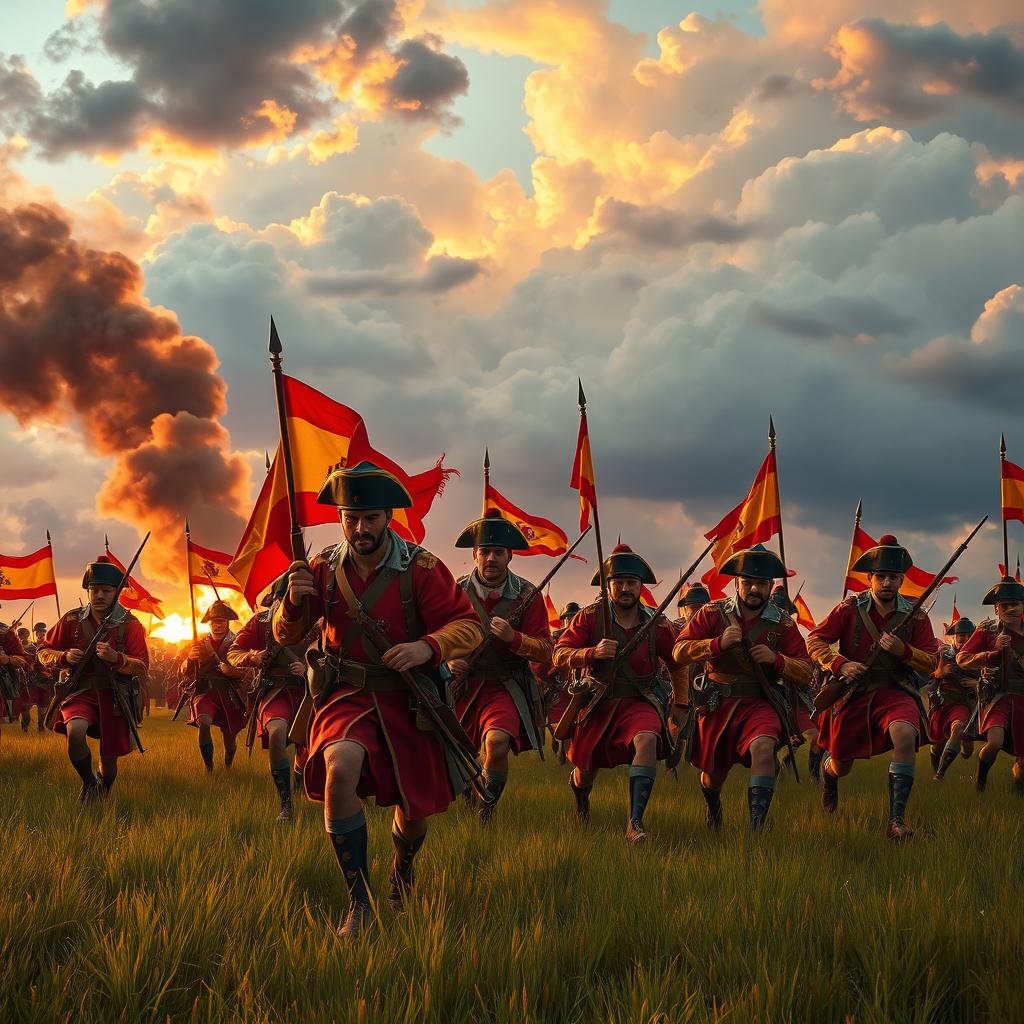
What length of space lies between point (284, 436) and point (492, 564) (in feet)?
11.3

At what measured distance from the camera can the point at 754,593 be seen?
8.71 meters

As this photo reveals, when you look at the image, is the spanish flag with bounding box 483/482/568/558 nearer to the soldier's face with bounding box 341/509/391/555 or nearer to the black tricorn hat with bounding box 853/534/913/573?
the black tricorn hat with bounding box 853/534/913/573

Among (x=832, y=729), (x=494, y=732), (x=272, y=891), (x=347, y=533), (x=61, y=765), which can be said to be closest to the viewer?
(x=272, y=891)

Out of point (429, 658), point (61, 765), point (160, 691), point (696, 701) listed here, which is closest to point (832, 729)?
point (696, 701)

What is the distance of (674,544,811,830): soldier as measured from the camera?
8375mm

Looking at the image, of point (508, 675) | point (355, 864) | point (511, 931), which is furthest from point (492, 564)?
point (511, 931)

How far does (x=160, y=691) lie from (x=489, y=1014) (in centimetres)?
4840

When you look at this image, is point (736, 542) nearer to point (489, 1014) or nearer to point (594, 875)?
point (594, 875)

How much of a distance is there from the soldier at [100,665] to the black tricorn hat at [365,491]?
198 inches

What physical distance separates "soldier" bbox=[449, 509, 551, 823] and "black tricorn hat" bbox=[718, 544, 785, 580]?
171 centimetres

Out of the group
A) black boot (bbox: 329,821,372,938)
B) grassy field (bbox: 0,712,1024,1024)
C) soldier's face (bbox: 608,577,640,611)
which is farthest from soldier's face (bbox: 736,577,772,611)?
black boot (bbox: 329,821,372,938)

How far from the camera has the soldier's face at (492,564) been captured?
922cm

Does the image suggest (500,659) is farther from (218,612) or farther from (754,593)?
(218,612)

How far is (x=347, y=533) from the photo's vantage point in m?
5.70
